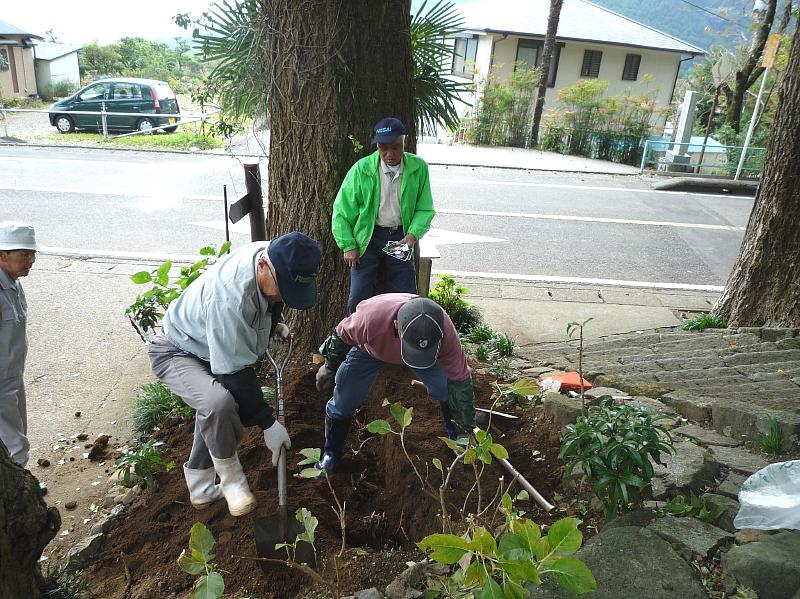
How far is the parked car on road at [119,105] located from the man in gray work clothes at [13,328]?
1522 cm

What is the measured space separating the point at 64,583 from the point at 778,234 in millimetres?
5743

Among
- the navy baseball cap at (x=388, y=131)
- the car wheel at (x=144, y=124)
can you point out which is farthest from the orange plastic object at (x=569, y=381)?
the car wheel at (x=144, y=124)

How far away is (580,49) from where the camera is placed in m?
25.5

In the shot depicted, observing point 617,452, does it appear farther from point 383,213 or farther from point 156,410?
point 156,410

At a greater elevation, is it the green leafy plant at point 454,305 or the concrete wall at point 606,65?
the concrete wall at point 606,65

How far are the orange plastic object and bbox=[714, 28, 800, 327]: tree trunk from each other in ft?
7.62

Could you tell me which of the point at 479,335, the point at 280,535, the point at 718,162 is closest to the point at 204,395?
the point at 280,535

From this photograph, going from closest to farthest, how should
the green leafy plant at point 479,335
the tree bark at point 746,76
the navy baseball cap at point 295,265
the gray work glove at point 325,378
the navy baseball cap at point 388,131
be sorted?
the navy baseball cap at point 295,265
the gray work glove at point 325,378
the navy baseball cap at point 388,131
the green leafy plant at point 479,335
the tree bark at point 746,76

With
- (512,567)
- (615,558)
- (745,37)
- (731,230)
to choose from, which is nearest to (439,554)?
(512,567)

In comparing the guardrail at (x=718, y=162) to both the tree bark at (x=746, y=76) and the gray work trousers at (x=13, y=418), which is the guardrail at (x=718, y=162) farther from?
the gray work trousers at (x=13, y=418)

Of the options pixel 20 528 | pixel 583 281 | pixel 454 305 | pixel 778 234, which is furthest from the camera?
pixel 583 281

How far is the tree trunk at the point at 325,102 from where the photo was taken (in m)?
4.15

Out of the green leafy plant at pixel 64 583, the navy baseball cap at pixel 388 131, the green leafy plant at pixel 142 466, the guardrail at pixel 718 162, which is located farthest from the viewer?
the guardrail at pixel 718 162

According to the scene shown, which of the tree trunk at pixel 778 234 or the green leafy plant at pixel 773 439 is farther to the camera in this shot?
the tree trunk at pixel 778 234
